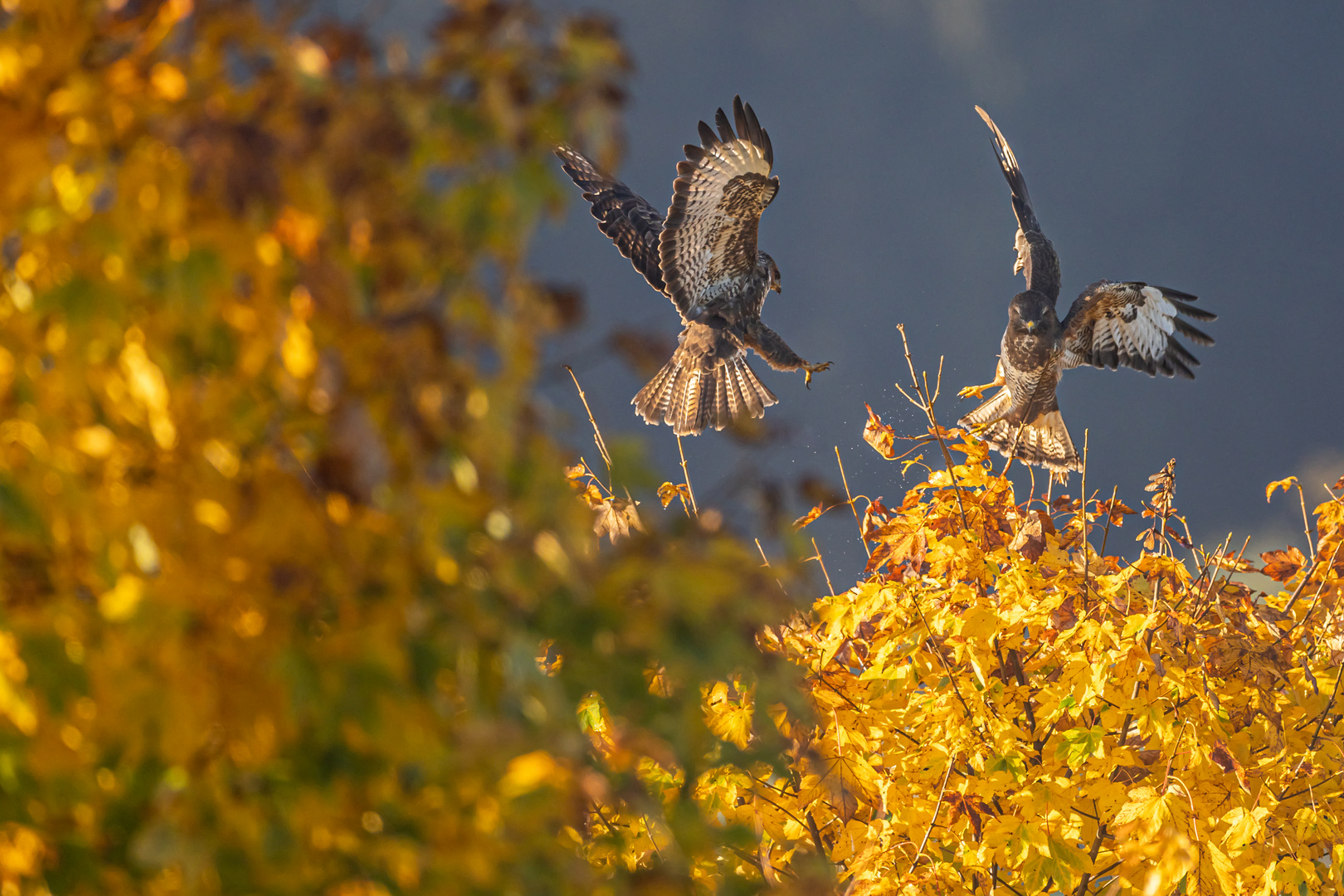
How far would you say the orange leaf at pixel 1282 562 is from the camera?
15.7ft

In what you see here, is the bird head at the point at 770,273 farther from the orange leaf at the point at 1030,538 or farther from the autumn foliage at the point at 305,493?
the autumn foliage at the point at 305,493

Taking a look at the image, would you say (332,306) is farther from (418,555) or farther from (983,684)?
(983,684)

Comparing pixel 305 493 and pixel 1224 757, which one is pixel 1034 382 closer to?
pixel 1224 757

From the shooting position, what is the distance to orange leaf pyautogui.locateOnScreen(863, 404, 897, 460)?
4.57 meters

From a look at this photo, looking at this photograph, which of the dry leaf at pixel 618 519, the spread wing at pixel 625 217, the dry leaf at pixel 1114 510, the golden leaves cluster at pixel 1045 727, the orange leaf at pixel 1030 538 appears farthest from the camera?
the spread wing at pixel 625 217

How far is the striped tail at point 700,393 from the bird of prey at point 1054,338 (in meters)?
1.69

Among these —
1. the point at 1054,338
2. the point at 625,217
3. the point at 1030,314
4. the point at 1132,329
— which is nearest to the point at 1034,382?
the point at 1054,338

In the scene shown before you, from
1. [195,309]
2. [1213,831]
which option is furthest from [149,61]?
[1213,831]

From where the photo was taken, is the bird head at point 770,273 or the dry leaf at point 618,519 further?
the bird head at point 770,273

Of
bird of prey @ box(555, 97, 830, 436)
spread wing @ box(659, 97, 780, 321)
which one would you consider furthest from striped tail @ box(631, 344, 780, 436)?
spread wing @ box(659, 97, 780, 321)

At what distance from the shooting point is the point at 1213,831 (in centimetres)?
354

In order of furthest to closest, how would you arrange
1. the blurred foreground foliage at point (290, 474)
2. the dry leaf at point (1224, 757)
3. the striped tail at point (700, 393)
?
1. the striped tail at point (700, 393)
2. the dry leaf at point (1224, 757)
3. the blurred foreground foliage at point (290, 474)

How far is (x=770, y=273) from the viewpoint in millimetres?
7609

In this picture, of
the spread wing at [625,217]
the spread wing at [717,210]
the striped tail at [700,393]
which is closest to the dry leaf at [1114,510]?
the spread wing at [717,210]
